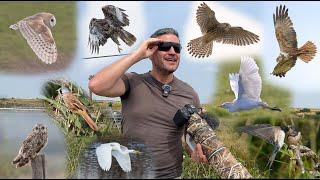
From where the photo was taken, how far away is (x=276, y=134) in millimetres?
2600

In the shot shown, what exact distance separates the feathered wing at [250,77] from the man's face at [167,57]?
1.95 feet

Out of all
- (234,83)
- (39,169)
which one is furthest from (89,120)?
(39,169)

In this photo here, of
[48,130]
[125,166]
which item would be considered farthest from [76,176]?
[48,130]

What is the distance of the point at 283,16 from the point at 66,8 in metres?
1.29

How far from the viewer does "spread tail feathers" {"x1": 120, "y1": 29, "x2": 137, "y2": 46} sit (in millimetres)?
2916

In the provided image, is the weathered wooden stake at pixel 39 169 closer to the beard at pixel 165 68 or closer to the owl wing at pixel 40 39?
the beard at pixel 165 68

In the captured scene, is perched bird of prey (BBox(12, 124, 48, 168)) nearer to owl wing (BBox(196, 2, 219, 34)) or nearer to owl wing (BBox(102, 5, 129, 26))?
owl wing (BBox(102, 5, 129, 26))

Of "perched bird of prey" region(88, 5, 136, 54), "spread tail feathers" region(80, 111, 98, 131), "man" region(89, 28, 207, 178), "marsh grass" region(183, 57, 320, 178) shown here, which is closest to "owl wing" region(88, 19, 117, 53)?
"perched bird of prey" region(88, 5, 136, 54)

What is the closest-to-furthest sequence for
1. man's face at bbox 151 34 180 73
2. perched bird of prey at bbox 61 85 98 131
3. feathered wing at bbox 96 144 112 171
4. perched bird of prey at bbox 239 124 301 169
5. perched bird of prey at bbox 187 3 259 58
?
feathered wing at bbox 96 144 112 171 < man's face at bbox 151 34 180 73 < perched bird of prey at bbox 239 124 301 169 < perched bird of prey at bbox 61 85 98 131 < perched bird of prey at bbox 187 3 259 58

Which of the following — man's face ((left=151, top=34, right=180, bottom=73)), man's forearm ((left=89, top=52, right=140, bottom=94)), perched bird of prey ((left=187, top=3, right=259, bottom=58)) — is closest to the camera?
man's forearm ((left=89, top=52, right=140, bottom=94))

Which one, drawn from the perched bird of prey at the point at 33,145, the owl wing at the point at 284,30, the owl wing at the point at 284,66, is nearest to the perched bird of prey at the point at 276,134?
the owl wing at the point at 284,66

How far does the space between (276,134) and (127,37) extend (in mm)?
1053

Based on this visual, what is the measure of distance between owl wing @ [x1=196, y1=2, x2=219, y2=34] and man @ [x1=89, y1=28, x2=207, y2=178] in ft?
2.26

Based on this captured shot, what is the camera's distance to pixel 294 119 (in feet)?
9.43
